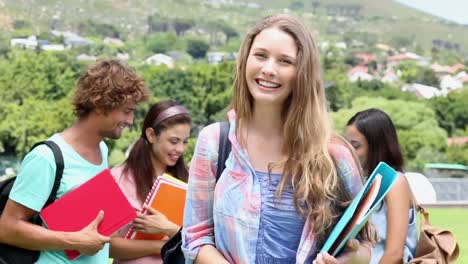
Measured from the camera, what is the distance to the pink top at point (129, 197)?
3559 millimetres

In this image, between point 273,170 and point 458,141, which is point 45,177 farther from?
point 458,141

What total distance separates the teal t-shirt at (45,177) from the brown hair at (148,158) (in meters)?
0.56

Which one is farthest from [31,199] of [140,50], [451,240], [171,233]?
[140,50]

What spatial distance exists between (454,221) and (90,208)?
49.9ft

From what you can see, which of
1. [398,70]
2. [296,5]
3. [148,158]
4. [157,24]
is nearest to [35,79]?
[398,70]

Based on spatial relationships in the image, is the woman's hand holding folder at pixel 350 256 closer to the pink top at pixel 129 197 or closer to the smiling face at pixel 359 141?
the smiling face at pixel 359 141

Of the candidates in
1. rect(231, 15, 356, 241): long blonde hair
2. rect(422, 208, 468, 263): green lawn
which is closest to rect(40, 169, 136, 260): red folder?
rect(231, 15, 356, 241): long blonde hair

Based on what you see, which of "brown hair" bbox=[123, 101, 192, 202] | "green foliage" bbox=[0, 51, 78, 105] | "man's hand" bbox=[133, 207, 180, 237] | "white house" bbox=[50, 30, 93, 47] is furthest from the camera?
"white house" bbox=[50, 30, 93, 47]

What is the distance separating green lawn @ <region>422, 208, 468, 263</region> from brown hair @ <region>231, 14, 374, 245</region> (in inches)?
394

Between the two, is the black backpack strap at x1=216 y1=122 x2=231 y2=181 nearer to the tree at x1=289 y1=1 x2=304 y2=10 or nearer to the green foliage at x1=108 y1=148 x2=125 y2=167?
the green foliage at x1=108 y1=148 x2=125 y2=167

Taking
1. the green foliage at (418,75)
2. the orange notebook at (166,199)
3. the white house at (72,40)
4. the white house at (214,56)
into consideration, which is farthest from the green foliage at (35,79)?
the orange notebook at (166,199)

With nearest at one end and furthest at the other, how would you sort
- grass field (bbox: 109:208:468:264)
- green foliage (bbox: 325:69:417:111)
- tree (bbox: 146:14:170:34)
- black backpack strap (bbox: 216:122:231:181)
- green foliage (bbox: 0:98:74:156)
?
black backpack strap (bbox: 216:122:231:181), grass field (bbox: 109:208:468:264), green foliage (bbox: 0:98:74:156), green foliage (bbox: 325:69:417:111), tree (bbox: 146:14:170:34)

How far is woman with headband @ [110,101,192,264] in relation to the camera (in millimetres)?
3506

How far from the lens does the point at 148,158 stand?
388 centimetres
